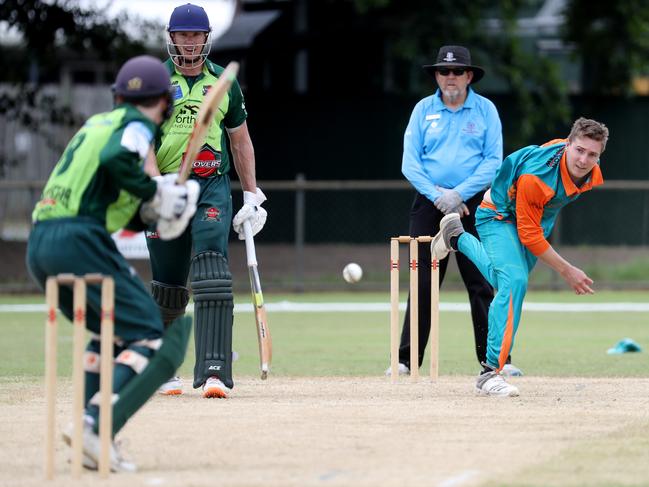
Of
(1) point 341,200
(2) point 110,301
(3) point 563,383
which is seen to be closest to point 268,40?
(1) point 341,200

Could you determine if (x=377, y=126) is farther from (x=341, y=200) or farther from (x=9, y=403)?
(x=9, y=403)

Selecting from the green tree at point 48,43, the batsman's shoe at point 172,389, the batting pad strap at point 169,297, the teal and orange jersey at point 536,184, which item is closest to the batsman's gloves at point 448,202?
the teal and orange jersey at point 536,184

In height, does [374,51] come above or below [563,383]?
above

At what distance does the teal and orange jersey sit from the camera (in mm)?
7457

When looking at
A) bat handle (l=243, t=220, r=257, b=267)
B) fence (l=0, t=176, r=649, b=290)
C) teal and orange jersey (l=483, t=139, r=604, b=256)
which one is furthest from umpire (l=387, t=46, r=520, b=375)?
fence (l=0, t=176, r=649, b=290)

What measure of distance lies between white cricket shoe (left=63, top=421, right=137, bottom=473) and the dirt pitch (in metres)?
0.09

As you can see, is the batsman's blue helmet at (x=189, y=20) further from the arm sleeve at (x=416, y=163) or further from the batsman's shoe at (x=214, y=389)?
the batsman's shoe at (x=214, y=389)

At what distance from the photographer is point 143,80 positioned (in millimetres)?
5559

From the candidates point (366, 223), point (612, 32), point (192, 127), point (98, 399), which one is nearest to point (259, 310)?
point (192, 127)

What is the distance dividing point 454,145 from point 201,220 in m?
2.21

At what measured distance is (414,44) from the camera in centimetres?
1920

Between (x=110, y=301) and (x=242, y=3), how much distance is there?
18.1 meters

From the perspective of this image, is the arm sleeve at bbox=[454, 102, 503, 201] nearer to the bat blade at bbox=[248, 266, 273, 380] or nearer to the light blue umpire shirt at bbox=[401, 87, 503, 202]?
the light blue umpire shirt at bbox=[401, 87, 503, 202]

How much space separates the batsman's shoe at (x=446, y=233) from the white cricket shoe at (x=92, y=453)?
3328 mm
